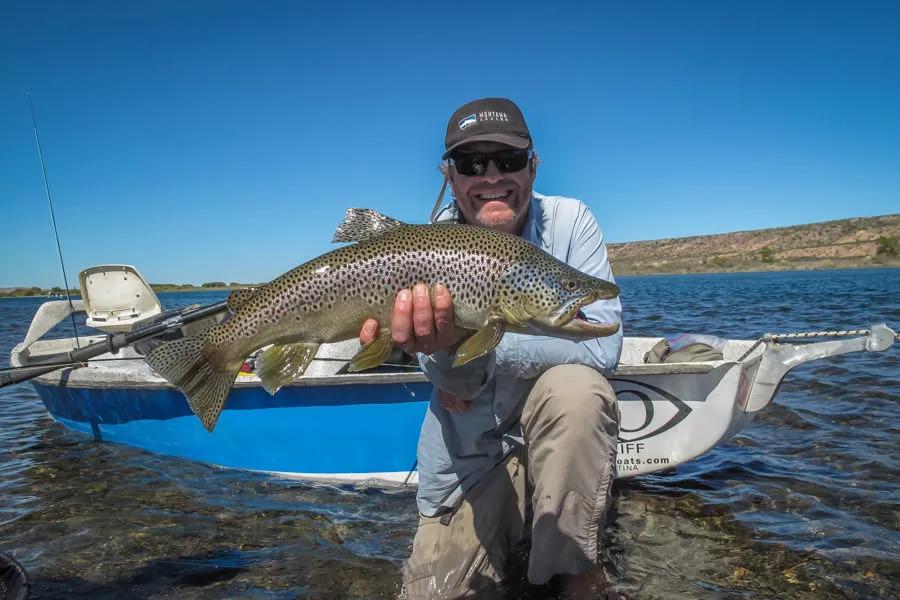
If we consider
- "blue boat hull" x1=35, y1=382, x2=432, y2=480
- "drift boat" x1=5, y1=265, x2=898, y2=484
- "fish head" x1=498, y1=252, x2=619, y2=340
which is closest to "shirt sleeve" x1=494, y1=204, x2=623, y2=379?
"fish head" x1=498, y1=252, x2=619, y2=340

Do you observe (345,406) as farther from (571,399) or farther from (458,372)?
(571,399)

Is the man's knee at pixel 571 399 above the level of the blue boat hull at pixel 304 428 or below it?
above

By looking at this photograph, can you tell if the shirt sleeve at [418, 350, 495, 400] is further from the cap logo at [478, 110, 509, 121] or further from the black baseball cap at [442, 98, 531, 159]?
the cap logo at [478, 110, 509, 121]

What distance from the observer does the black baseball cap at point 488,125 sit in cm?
392

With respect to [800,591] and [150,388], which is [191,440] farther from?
[800,591]

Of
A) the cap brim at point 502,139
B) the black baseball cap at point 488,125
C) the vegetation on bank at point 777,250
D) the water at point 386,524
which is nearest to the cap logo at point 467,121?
the black baseball cap at point 488,125

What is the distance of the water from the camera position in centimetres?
449

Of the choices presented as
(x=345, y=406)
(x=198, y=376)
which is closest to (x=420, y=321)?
(x=198, y=376)

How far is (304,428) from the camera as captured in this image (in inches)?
270

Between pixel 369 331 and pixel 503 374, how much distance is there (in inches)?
45.8

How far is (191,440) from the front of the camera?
7520 mm

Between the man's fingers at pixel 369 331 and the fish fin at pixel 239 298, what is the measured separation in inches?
26.3

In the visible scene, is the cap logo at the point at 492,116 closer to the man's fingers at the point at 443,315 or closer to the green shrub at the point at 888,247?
the man's fingers at the point at 443,315

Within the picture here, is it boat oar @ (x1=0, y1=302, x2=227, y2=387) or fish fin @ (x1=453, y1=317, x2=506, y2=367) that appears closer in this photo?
fish fin @ (x1=453, y1=317, x2=506, y2=367)
